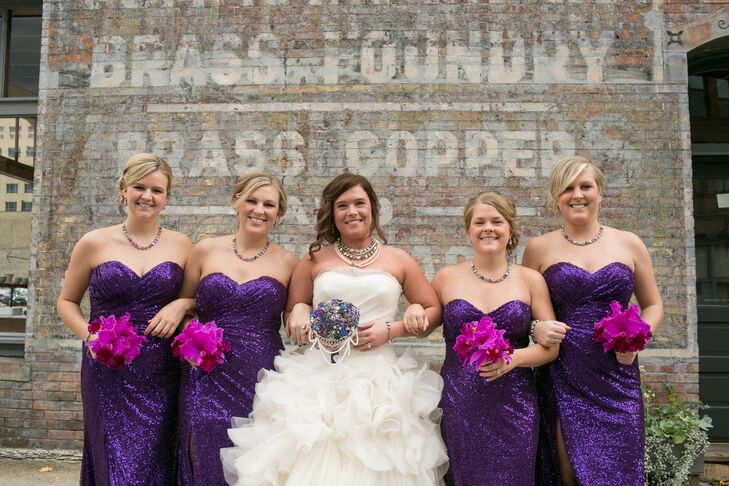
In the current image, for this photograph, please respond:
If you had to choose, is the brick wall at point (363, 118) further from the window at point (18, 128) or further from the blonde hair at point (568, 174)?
the blonde hair at point (568, 174)

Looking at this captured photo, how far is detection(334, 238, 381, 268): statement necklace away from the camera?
336 cm

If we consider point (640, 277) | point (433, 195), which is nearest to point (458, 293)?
point (640, 277)

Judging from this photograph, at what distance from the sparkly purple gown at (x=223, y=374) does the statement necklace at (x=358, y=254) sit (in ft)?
1.46

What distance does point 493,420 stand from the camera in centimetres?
297

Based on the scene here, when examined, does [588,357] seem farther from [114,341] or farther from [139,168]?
[139,168]

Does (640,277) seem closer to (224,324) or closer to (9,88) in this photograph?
(224,324)

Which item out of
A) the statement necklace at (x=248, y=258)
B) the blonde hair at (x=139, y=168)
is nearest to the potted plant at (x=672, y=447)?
the statement necklace at (x=248, y=258)

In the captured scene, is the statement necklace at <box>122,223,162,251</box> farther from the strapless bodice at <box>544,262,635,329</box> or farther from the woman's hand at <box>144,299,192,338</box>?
the strapless bodice at <box>544,262,635,329</box>

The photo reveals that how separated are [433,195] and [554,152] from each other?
4.24 ft

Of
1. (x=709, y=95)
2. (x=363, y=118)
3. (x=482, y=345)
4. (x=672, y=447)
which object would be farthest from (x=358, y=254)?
(x=709, y=95)

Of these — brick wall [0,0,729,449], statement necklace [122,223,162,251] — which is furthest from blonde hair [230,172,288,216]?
brick wall [0,0,729,449]

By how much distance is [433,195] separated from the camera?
589 cm

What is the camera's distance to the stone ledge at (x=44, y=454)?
588 centimetres

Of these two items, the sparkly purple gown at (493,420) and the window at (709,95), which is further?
the window at (709,95)
